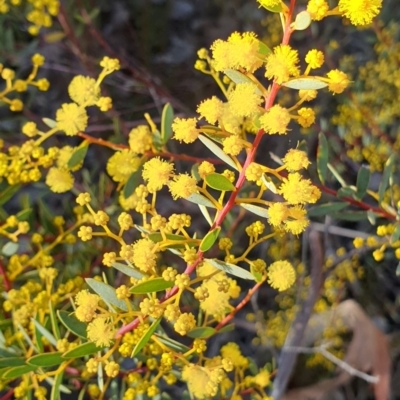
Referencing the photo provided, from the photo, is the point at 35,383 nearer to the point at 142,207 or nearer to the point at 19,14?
the point at 142,207

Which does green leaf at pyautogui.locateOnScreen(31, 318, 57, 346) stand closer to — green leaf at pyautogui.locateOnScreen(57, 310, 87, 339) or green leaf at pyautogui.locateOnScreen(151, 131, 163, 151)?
green leaf at pyautogui.locateOnScreen(57, 310, 87, 339)

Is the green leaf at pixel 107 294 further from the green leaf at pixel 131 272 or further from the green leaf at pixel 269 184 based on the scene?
the green leaf at pixel 269 184

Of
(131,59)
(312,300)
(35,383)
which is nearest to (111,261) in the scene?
(35,383)

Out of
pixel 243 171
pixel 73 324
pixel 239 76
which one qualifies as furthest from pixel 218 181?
pixel 73 324

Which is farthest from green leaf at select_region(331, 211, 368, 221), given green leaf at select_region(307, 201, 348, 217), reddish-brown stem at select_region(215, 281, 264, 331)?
reddish-brown stem at select_region(215, 281, 264, 331)

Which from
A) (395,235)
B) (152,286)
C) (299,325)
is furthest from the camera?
(299,325)

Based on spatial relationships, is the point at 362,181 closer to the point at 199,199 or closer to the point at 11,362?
the point at 199,199
